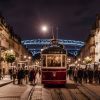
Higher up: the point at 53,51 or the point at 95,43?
the point at 95,43

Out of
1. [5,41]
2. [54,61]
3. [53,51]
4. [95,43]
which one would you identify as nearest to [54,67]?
[54,61]

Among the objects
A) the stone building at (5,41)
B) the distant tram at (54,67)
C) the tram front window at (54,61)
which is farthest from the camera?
the stone building at (5,41)

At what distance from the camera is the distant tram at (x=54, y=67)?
38812mm

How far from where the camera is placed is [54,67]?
127 feet

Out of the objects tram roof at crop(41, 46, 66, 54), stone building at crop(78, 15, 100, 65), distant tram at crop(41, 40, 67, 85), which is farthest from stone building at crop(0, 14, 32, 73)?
distant tram at crop(41, 40, 67, 85)

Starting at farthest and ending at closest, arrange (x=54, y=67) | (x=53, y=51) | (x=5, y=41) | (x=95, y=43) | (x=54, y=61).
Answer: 1. (x=95, y=43)
2. (x=5, y=41)
3. (x=53, y=51)
4. (x=54, y=61)
5. (x=54, y=67)

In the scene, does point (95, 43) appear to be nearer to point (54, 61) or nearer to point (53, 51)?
point (53, 51)

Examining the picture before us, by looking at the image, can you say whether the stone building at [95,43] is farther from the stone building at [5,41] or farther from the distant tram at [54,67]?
the distant tram at [54,67]

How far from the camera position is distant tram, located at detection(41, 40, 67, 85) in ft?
127

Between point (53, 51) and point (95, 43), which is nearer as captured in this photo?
point (53, 51)

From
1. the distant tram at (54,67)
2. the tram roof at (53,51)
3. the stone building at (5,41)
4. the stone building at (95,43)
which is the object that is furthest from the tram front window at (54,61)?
the stone building at (95,43)

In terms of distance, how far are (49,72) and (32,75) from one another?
9976mm

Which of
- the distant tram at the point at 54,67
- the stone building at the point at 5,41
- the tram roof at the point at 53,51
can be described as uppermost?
the stone building at the point at 5,41

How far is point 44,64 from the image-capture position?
129 feet
